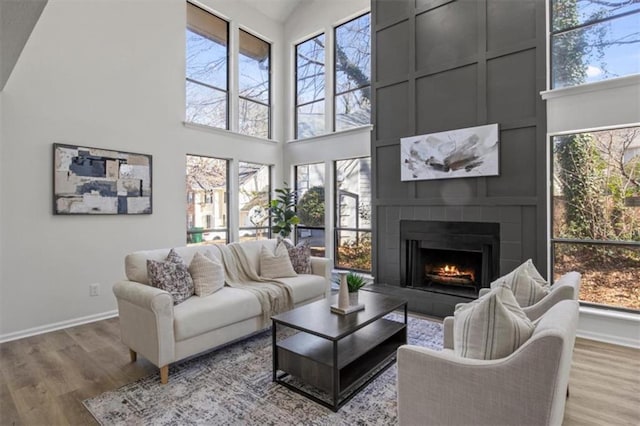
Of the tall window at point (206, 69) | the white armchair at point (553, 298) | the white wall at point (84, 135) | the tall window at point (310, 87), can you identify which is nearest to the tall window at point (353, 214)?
the tall window at point (310, 87)

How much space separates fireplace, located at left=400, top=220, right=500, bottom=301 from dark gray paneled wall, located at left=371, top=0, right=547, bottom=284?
0.32 feet

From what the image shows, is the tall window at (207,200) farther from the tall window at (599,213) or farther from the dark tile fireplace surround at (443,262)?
the tall window at (599,213)

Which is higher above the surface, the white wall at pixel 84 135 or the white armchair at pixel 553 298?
the white wall at pixel 84 135

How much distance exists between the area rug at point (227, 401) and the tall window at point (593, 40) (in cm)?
343

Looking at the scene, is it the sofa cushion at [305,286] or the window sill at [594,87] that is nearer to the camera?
the window sill at [594,87]

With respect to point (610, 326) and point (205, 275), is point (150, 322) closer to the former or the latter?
point (205, 275)

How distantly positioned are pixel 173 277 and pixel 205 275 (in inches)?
12.8

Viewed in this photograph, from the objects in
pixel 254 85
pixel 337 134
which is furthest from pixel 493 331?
pixel 254 85

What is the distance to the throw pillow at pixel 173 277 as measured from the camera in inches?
111

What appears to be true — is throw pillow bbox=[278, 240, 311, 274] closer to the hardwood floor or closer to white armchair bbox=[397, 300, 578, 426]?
the hardwood floor

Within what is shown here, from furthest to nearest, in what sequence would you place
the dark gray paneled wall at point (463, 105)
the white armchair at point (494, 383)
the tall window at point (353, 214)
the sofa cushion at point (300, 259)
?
1. the tall window at point (353, 214)
2. the sofa cushion at point (300, 259)
3. the dark gray paneled wall at point (463, 105)
4. the white armchair at point (494, 383)

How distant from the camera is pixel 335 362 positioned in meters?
2.21

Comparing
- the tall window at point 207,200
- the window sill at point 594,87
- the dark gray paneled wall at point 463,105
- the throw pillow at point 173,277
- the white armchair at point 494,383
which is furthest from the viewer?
the tall window at point 207,200

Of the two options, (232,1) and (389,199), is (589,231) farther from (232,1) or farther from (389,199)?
(232,1)
